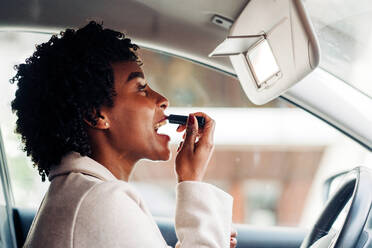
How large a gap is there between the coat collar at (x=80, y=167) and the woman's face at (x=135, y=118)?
0.28ft

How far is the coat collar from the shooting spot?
45.7 inches

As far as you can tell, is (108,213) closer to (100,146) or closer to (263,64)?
(100,146)

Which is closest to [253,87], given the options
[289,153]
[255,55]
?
[255,55]

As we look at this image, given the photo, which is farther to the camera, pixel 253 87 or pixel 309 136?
pixel 309 136

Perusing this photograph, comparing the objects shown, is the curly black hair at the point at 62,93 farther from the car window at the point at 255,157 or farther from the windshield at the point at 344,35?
the car window at the point at 255,157

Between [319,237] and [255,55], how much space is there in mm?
485

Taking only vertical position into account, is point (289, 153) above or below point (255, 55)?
below

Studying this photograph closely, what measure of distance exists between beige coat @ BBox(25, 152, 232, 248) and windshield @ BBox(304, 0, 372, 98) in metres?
0.62

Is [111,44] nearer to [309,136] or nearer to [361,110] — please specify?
[361,110]

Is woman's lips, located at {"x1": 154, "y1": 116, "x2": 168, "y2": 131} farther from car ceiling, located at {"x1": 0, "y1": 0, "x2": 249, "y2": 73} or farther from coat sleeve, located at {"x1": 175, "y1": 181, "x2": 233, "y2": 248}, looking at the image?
car ceiling, located at {"x1": 0, "y1": 0, "x2": 249, "y2": 73}

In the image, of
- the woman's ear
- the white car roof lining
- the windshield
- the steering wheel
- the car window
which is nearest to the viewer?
the steering wheel

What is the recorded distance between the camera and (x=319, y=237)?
1.31 m

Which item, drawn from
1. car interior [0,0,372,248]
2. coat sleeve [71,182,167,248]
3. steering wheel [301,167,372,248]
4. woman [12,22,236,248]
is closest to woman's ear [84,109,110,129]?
woman [12,22,236,248]

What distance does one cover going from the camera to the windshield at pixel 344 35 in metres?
1.57
